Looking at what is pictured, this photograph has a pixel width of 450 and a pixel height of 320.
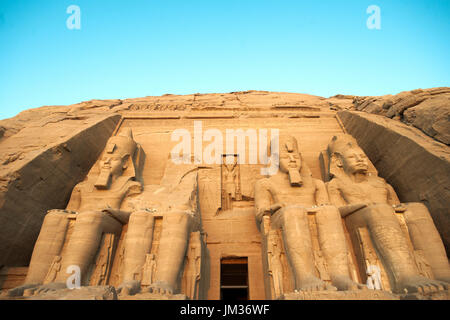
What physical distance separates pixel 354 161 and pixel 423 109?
1.55 metres

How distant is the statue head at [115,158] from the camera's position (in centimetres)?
403

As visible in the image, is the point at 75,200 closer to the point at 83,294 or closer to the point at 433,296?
the point at 83,294

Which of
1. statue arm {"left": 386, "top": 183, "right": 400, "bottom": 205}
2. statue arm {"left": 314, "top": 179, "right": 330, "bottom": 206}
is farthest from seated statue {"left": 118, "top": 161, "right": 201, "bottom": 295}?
statue arm {"left": 386, "top": 183, "right": 400, "bottom": 205}

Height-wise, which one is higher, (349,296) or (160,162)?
(160,162)

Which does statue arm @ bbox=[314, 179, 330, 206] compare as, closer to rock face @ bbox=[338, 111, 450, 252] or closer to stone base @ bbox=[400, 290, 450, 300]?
rock face @ bbox=[338, 111, 450, 252]

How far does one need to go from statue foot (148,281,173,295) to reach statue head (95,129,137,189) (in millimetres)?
1773

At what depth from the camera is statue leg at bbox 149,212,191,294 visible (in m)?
2.96

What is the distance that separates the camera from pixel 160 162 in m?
5.40

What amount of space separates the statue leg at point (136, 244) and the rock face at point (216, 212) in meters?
0.01

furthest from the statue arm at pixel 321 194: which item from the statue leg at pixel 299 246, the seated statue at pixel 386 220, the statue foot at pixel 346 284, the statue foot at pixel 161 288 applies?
the statue foot at pixel 161 288

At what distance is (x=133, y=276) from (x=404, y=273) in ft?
9.50

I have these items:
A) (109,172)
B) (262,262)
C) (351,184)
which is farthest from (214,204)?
(351,184)

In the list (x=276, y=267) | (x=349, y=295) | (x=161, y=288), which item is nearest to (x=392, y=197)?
(x=276, y=267)
